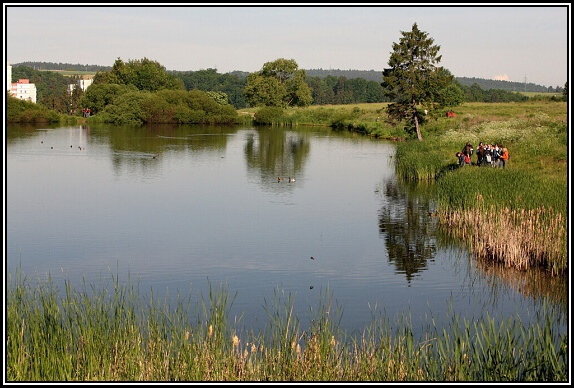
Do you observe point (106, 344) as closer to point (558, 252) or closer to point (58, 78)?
point (558, 252)

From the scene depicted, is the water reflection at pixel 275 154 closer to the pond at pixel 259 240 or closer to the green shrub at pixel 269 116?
the pond at pixel 259 240

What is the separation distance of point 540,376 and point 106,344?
5.63 m

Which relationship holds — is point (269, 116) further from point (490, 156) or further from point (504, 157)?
point (504, 157)

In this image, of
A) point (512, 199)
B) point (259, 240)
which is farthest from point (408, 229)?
point (259, 240)

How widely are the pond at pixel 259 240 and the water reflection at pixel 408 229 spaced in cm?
6

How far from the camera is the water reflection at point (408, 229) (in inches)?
834

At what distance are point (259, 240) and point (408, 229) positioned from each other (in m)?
5.25

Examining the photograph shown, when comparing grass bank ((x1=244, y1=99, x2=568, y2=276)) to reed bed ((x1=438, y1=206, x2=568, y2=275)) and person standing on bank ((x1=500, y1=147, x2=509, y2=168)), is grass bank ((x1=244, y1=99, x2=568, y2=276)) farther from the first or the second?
person standing on bank ((x1=500, y1=147, x2=509, y2=168))

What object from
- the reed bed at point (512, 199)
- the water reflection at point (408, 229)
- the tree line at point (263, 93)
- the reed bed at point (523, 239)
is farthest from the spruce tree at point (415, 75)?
the reed bed at point (523, 239)

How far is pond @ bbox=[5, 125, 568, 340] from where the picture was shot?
56.5 feet

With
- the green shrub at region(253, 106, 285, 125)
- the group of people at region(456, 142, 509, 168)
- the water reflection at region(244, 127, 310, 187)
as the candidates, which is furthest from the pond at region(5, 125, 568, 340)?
the green shrub at region(253, 106, 285, 125)

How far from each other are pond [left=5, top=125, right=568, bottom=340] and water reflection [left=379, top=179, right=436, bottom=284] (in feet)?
0.19

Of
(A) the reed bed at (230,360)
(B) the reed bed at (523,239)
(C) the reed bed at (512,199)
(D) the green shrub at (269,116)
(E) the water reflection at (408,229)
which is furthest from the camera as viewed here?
(D) the green shrub at (269,116)

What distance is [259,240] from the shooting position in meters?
23.9
